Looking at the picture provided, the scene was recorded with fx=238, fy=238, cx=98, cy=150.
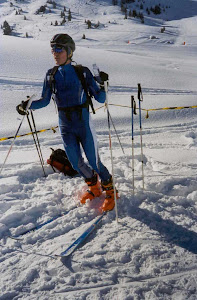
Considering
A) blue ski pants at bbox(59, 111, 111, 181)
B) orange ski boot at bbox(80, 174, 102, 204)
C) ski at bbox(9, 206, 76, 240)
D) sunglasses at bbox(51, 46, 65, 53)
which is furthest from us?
orange ski boot at bbox(80, 174, 102, 204)

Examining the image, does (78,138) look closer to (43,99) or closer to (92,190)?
(43,99)

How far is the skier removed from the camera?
8.63ft

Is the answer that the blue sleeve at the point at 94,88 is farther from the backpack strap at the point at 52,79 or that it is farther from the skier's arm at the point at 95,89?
the backpack strap at the point at 52,79

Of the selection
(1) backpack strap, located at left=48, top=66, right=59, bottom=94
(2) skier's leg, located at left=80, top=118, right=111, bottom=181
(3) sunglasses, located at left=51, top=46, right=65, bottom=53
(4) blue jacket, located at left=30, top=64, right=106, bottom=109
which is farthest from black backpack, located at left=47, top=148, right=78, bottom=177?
(3) sunglasses, located at left=51, top=46, right=65, bottom=53

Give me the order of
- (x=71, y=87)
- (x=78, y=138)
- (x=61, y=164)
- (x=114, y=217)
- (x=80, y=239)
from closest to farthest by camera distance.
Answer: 1. (x=80, y=239)
2. (x=71, y=87)
3. (x=114, y=217)
4. (x=78, y=138)
5. (x=61, y=164)

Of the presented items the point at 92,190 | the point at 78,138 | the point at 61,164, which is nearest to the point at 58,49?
the point at 78,138

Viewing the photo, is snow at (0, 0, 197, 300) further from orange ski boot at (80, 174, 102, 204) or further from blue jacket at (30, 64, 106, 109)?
blue jacket at (30, 64, 106, 109)

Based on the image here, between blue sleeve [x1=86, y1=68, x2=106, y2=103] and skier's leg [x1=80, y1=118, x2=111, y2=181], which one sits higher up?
blue sleeve [x1=86, y1=68, x2=106, y2=103]

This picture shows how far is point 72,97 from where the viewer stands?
2734 millimetres

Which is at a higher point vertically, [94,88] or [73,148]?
[94,88]

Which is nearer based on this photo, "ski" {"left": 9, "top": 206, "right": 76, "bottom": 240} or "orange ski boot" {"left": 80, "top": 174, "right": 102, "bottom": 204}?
"ski" {"left": 9, "top": 206, "right": 76, "bottom": 240}

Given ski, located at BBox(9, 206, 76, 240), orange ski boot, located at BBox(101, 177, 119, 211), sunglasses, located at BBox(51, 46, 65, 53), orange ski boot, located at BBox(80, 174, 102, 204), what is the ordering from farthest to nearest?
orange ski boot, located at BBox(80, 174, 102, 204), orange ski boot, located at BBox(101, 177, 119, 211), ski, located at BBox(9, 206, 76, 240), sunglasses, located at BBox(51, 46, 65, 53)

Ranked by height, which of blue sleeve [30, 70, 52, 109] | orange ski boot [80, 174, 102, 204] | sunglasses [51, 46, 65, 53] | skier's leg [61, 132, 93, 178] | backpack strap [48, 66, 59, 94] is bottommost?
orange ski boot [80, 174, 102, 204]

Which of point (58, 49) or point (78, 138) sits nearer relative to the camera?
point (58, 49)
